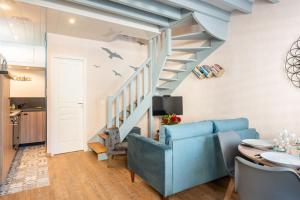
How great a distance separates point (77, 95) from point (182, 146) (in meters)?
2.94

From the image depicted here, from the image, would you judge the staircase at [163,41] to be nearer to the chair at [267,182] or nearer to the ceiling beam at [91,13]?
the ceiling beam at [91,13]

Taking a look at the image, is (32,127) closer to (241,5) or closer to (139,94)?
(139,94)

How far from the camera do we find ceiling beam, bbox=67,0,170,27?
9.39 feet

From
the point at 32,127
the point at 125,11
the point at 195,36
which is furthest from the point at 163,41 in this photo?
the point at 32,127

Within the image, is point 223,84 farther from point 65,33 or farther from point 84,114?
point 65,33

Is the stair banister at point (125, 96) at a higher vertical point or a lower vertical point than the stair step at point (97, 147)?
higher

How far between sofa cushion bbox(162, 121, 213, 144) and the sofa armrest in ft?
0.47

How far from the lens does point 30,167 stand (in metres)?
3.29

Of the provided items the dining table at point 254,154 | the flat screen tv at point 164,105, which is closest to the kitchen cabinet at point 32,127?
the flat screen tv at point 164,105

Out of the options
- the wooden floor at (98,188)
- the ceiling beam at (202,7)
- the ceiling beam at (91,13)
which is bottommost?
the wooden floor at (98,188)

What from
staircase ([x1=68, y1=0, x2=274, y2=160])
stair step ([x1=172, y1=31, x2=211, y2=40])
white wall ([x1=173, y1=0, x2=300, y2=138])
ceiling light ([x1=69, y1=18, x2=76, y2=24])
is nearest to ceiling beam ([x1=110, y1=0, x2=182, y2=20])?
staircase ([x1=68, y1=0, x2=274, y2=160])

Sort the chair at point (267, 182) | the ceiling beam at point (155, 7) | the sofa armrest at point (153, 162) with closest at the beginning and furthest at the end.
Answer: the chair at point (267, 182) < the sofa armrest at point (153, 162) < the ceiling beam at point (155, 7)

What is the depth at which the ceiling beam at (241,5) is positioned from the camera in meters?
3.07

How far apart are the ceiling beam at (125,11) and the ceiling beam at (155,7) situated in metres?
0.24
